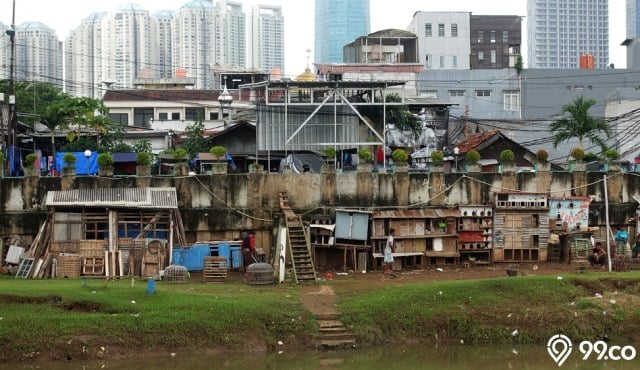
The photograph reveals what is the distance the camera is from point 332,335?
23.5m

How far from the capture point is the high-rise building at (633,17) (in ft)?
603

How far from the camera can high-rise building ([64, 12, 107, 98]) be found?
108 metres

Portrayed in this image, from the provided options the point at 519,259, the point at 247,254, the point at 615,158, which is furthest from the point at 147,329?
the point at 615,158

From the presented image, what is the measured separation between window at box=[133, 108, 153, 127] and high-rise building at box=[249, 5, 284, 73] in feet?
189

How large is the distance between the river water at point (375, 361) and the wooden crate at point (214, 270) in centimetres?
657

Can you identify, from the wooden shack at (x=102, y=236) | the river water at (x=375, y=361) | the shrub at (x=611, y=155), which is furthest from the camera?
the shrub at (x=611, y=155)

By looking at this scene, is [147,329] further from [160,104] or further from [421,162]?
[160,104]

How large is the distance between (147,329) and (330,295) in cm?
592

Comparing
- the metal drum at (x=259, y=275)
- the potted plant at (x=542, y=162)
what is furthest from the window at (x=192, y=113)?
the metal drum at (x=259, y=275)

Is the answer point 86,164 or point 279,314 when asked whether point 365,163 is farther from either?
point 86,164

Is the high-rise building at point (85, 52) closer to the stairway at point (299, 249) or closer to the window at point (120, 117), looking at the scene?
the window at point (120, 117)

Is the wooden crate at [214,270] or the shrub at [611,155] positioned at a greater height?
the shrub at [611,155]

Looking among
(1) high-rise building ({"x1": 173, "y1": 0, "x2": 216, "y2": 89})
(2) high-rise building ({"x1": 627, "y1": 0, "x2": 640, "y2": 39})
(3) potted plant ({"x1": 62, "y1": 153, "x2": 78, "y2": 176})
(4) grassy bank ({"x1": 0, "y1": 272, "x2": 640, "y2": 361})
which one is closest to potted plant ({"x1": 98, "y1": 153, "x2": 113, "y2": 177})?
(3) potted plant ({"x1": 62, "y1": 153, "x2": 78, "y2": 176})

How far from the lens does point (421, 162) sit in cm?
4112
